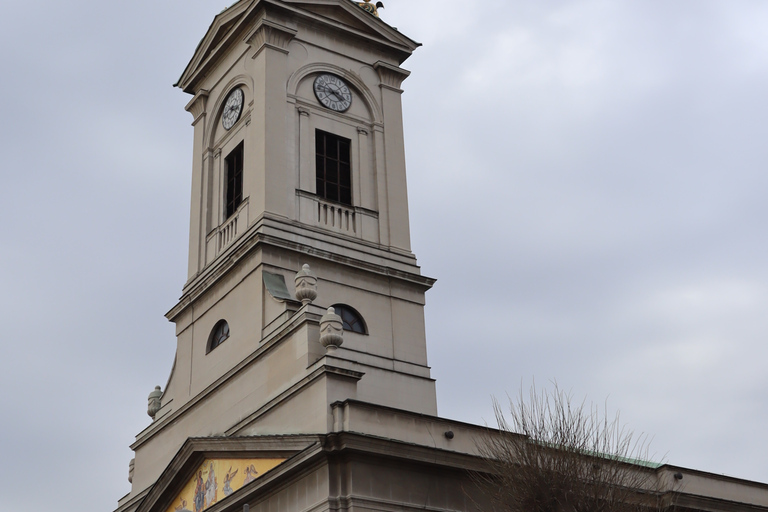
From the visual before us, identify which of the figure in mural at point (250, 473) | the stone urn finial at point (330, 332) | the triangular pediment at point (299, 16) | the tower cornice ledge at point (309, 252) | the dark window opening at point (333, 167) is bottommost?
the figure in mural at point (250, 473)

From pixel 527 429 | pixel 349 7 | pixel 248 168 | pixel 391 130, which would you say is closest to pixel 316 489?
pixel 527 429

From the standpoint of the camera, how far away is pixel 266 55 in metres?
34.9

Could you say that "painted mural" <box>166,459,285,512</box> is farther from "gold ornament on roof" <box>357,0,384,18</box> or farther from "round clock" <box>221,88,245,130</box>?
"gold ornament on roof" <box>357,0,384,18</box>

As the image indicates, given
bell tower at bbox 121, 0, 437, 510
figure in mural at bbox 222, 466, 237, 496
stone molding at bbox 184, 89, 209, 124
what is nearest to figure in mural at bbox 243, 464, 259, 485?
figure in mural at bbox 222, 466, 237, 496

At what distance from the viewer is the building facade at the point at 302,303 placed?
2534cm

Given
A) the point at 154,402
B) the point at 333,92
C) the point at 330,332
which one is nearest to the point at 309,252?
the point at 330,332

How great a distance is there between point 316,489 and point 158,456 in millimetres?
9446

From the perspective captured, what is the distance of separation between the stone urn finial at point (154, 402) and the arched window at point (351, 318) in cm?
662

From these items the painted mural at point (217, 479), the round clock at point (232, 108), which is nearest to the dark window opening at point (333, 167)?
the round clock at point (232, 108)

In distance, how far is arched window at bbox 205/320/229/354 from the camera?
3262 cm

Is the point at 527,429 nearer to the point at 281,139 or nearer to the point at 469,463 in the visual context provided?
the point at 469,463

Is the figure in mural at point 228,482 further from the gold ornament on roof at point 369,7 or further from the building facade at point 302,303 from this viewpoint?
the gold ornament on roof at point 369,7

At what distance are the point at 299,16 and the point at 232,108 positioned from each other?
11.7 feet

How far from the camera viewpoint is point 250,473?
1046 inches
